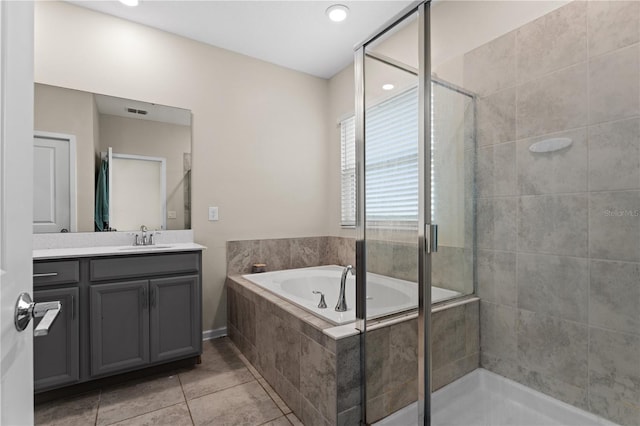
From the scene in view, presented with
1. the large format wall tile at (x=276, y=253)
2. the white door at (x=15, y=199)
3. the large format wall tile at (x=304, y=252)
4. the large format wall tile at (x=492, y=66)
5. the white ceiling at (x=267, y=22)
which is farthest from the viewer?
the large format wall tile at (x=304, y=252)

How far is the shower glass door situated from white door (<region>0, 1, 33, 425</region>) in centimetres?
128

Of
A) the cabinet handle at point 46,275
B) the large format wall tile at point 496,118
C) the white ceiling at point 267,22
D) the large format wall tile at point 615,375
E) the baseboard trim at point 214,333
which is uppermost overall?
the white ceiling at point 267,22

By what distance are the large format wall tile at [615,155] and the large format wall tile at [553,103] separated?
0.35 ft

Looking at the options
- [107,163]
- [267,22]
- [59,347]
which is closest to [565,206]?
[267,22]

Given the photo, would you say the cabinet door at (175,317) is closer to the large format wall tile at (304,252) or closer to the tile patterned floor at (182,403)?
the tile patterned floor at (182,403)

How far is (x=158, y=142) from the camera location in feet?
8.60

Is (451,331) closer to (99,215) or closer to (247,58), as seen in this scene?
(99,215)

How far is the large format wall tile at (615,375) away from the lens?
4.44ft

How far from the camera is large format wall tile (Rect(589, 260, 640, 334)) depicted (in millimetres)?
1361

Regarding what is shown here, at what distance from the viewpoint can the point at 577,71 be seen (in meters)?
1.51

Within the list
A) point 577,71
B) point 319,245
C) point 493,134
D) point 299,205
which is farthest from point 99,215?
point 577,71

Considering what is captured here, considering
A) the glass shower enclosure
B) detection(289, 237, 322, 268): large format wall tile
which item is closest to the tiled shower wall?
the glass shower enclosure

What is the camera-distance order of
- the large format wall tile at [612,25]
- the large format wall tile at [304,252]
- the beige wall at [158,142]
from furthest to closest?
the large format wall tile at [304,252] < the beige wall at [158,142] < the large format wall tile at [612,25]

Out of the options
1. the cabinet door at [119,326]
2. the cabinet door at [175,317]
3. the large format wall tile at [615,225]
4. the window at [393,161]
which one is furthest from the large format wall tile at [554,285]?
the cabinet door at [119,326]
